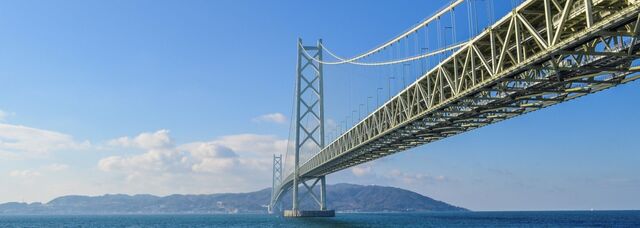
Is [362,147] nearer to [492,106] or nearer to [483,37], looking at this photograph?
[492,106]

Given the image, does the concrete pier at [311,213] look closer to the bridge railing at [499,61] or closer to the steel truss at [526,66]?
the bridge railing at [499,61]

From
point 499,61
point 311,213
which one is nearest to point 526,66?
point 499,61

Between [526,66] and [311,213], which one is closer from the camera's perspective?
[526,66]

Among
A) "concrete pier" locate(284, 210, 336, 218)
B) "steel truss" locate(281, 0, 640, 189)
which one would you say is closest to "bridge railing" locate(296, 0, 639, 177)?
"steel truss" locate(281, 0, 640, 189)

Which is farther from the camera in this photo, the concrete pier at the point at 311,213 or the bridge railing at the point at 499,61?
the concrete pier at the point at 311,213

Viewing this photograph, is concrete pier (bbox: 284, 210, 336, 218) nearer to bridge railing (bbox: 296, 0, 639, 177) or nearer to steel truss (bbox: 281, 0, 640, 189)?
bridge railing (bbox: 296, 0, 639, 177)

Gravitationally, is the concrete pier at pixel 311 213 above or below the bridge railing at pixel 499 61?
below

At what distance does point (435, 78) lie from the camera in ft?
103

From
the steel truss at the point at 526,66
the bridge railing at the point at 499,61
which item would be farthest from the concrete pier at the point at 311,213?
the steel truss at the point at 526,66

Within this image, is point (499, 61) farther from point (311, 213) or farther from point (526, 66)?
point (311, 213)

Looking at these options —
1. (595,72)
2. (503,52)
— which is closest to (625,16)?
(503,52)

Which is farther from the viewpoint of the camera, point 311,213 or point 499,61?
point 311,213

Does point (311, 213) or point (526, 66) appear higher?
point (526, 66)

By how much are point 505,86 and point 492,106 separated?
12.5 feet
